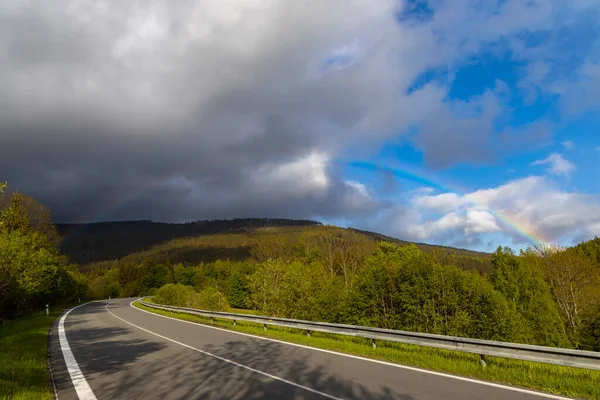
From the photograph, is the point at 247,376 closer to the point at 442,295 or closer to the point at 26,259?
the point at 442,295

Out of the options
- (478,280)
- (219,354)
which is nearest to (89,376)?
(219,354)

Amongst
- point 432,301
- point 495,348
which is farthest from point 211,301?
point 495,348

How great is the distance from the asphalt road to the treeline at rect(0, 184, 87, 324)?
1498cm

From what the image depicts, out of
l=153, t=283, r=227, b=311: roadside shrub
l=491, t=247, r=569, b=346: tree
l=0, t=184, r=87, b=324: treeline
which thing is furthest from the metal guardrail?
l=491, t=247, r=569, b=346: tree

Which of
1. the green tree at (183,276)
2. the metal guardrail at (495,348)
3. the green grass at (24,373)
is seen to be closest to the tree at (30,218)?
the green grass at (24,373)

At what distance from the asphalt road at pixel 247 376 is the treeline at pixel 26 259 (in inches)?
590

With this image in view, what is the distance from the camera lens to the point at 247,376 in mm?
8320

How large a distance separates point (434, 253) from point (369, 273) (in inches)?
144

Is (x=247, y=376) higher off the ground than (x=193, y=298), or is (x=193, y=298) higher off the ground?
(x=247, y=376)

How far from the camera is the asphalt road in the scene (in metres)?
6.85

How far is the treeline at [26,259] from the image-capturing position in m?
30.3

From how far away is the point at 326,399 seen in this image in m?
6.48

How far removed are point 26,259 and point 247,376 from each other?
3435 centimetres

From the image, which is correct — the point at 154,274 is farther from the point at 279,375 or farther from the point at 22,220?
the point at 279,375
